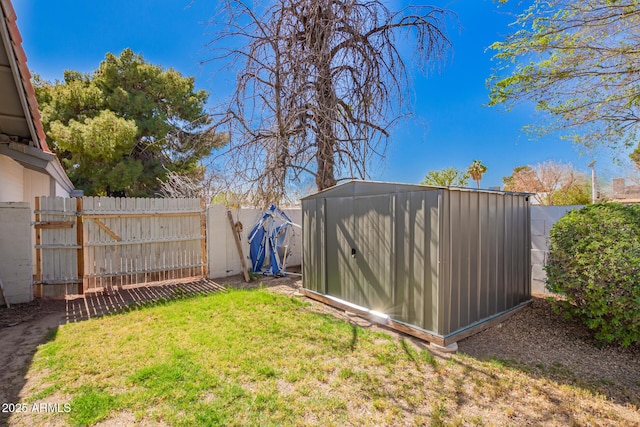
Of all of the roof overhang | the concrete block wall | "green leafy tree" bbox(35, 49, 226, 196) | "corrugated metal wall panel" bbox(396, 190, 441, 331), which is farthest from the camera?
"green leafy tree" bbox(35, 49, 226, 196)

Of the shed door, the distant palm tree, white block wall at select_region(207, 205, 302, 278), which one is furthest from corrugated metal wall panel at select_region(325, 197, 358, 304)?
the distant palm tree

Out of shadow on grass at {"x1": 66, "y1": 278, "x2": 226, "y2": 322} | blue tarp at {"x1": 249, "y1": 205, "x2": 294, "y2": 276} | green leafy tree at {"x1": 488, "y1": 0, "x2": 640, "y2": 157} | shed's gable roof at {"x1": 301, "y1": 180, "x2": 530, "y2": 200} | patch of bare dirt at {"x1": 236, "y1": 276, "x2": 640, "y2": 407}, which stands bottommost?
patch of bare dirt at {"x1": 236, "y1": 276, "x2": 640, "y2": 407}

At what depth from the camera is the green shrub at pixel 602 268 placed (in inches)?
126

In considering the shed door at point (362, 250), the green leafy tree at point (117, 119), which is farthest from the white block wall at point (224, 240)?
the green leafy tree at point (117, 119)

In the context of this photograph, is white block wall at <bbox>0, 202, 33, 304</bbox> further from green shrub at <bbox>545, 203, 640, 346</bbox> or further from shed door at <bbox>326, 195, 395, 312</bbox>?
green shrub at <bbox>545, 203, 640, 346</bbox>

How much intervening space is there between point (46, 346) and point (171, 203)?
11.7 feet

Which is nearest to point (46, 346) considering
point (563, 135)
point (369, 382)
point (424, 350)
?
point (369, 382)

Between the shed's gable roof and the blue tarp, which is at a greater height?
the shed's gable roof

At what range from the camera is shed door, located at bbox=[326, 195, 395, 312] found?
160 inches

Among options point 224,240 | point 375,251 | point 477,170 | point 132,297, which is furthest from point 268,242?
point 477,170

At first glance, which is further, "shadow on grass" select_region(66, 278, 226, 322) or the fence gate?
the fence gate

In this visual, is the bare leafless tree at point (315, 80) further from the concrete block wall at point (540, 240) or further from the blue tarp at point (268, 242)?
the concrete block wall at point (540, 240)

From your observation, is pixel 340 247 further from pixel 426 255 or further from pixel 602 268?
pixel 602 268

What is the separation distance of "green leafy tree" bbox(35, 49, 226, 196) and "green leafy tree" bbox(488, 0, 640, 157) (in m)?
9.89
